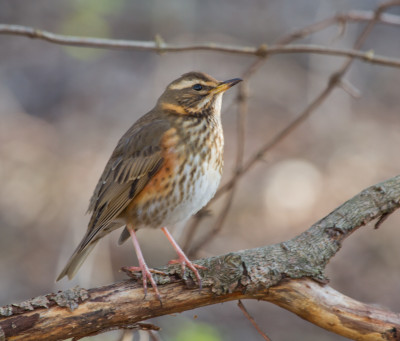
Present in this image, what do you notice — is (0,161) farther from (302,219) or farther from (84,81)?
(302,219)

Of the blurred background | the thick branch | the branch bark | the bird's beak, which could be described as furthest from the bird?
the blurred background

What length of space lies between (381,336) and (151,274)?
1.18 m

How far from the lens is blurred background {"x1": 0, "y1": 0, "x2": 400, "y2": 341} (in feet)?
22.1

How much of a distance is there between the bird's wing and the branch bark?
71 centimetres

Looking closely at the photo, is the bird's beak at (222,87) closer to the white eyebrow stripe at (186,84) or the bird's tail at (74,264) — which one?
the white eyebrow stripe at (186,84)

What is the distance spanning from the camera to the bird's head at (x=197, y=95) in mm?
4043

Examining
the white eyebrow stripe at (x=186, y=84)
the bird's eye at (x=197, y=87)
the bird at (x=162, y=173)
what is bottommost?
the bird at (x=162, y=173)

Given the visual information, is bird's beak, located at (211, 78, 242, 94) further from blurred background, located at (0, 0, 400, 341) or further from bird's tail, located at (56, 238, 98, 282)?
blurred background, located at (0, 0, 400, 341)

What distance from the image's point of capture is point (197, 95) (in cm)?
407

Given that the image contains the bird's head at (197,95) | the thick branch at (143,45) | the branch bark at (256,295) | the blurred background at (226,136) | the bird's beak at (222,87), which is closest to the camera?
the branch bark at (256,295)

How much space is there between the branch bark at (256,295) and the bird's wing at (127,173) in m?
0.71

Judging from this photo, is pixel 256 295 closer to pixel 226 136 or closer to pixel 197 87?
pixel 197 87

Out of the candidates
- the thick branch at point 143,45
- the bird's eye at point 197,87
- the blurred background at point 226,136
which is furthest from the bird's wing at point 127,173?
the blurred background at point 226,136

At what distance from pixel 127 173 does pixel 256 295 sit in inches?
51.0
